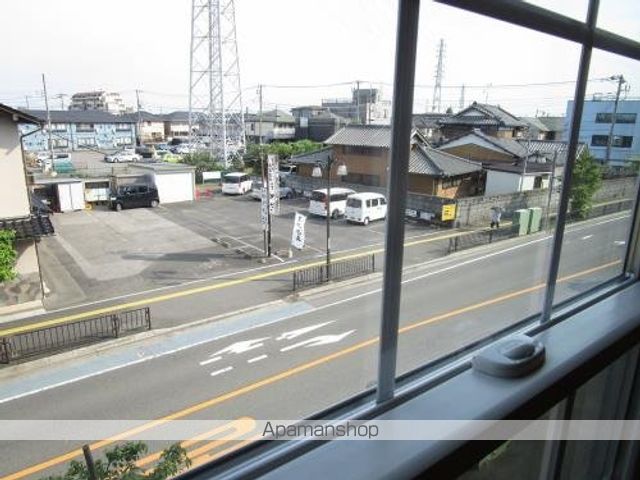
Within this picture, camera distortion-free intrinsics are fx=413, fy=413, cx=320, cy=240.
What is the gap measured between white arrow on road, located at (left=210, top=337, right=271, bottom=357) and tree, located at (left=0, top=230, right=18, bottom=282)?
1666mm

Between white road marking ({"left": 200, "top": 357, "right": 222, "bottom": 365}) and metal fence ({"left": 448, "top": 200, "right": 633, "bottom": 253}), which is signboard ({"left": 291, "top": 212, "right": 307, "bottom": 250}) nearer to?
white road marking ({"left": 200, "top": 357, "right": 222, "bottom": 365})

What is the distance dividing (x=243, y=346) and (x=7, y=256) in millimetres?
1886

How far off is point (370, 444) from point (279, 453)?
15 centimetres

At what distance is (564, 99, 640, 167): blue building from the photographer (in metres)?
1.32

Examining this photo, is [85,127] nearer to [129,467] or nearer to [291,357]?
[129,467]

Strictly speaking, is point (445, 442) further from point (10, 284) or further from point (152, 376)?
point (10, 284)

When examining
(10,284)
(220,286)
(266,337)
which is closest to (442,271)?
(266,337)

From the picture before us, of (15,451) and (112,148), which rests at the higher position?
(112,148)

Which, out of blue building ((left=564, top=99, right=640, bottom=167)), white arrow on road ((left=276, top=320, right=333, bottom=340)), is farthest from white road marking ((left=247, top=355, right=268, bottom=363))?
blue building ((left=564, top=99, right=640, bottom=167))

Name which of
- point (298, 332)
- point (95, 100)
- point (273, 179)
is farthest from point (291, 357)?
point (273, 179)

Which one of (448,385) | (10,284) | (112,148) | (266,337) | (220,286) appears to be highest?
(112,148)

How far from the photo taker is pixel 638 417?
1474mm

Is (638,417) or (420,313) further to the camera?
(638,417)

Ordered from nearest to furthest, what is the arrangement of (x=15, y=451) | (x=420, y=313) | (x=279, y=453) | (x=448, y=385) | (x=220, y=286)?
1. (x=279, y=453)
2. (x=448, y=385)
3. (x=420, y=313)
4. (x=15, y=451)
5. (x=220, y=286)
